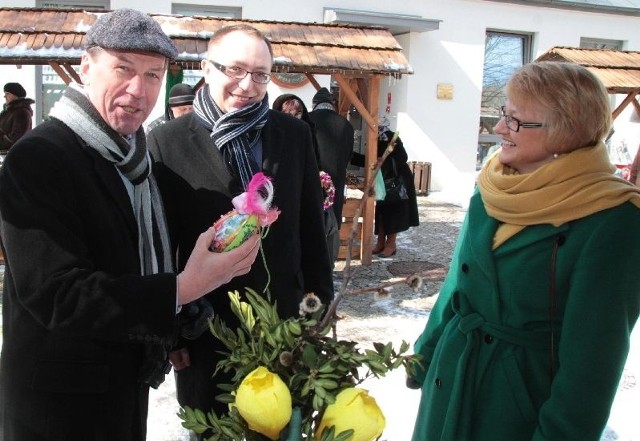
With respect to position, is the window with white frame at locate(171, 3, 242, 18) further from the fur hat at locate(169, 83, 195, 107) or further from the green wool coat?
the green wool coat

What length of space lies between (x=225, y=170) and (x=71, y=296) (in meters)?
0.85

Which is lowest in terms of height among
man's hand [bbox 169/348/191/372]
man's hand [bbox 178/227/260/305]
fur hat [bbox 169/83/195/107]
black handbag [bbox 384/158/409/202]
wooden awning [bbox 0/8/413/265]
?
man's hand [bbox 169/348/191/372]

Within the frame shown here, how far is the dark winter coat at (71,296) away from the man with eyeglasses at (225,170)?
0.44 metres

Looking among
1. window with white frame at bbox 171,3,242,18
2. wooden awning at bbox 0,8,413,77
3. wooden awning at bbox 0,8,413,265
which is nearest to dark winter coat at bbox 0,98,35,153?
wooden awning at bbox 0,8,413,265

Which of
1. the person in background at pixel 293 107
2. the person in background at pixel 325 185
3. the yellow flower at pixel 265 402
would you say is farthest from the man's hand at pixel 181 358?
the person in background at pixel 293 107

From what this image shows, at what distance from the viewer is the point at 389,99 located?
43.8 ft

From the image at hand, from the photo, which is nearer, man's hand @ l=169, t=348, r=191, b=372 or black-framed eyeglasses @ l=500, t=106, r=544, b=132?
black-framed eyeglasses @ l=500, t=106, r=544, b=132

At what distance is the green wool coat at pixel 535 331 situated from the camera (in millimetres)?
1592

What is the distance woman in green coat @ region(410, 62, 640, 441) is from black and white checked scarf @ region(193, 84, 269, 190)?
0.82 m

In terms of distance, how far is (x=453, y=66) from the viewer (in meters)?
13.1

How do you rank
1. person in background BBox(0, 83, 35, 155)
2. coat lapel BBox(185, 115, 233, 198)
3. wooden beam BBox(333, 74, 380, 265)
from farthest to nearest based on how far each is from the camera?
person in background BBox(0, 83, 35, 155), wooden beam BBox(333, 74, 380, 265), coat lapel BBox(185, 115, 233, 198)

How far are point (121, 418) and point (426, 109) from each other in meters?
12.2

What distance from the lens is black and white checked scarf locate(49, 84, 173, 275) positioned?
5.03 feet

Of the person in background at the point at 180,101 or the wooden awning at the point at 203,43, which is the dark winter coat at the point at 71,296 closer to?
the person in background at the point at 180,101
